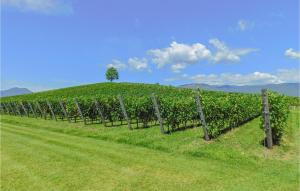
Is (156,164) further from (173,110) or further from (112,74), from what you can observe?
(112,74)

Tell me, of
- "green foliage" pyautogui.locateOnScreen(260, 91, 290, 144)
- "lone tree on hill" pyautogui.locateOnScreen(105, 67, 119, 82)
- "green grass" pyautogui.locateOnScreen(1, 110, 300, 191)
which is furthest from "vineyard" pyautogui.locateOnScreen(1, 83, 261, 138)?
"lone tree on hill" pyautogui.locateOnScreen(105, 67, 119, 82)

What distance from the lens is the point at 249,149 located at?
535 inches

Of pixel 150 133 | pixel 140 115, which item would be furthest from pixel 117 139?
pixel 140 115

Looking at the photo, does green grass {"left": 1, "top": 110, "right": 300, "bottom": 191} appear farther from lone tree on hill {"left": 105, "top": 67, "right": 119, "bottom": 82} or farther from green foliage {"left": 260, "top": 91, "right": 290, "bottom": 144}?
lone tree on hill {"left": 105, "top": 67, "right": 119, "bottom": 82}

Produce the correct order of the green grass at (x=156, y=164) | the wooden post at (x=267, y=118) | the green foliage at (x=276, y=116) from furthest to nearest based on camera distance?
the green foliage at (x=276, y=116)
the wooden post at (x=267, y=118)
the green grass at (x=156, y=164)

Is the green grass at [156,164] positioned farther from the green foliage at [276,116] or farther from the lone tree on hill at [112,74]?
the lone tree on hill at [112,74]

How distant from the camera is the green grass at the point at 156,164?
9.45 meters

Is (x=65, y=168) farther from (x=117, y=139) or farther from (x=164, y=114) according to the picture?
(x=164, y=114)

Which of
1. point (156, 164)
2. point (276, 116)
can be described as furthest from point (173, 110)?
point (156, 164)

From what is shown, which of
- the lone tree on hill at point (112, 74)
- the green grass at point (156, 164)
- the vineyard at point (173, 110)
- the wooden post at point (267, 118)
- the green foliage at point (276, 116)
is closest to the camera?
the green grass at point (156, 164)

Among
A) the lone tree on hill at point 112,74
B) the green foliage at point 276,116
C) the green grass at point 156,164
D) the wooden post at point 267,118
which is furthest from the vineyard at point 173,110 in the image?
the lone tree on hill at point 112,74

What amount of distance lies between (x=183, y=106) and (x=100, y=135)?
4.98m

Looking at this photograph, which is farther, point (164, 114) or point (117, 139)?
point (164, 114)

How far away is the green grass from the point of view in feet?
31.0
